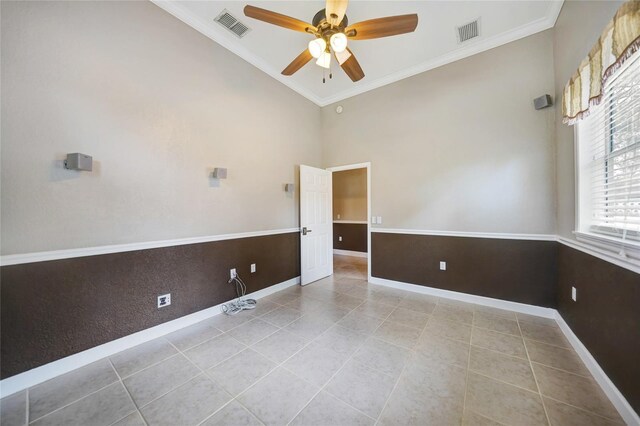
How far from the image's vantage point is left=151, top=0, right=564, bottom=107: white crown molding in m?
2.40

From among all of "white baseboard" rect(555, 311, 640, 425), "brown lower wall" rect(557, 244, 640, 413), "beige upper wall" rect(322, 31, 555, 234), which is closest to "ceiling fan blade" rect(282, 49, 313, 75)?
"beige upper wall" rect(322, 31, 555, 234)

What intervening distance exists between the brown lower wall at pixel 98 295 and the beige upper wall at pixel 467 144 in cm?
276

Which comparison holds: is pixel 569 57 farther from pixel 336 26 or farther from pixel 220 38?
pixel 220 38

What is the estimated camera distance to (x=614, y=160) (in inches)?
64.3

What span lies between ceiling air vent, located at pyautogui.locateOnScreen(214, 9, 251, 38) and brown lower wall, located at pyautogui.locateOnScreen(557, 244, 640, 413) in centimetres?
402

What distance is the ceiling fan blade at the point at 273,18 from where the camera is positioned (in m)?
1.80

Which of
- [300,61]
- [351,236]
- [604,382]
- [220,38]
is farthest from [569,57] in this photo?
[351,236]

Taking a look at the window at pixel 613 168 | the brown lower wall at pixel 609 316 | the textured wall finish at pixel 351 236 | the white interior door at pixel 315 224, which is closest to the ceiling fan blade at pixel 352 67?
the white interior door at pixel 315 224

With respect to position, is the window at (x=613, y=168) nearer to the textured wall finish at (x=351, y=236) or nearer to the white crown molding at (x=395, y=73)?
the white crown molding at (x=395, y=73)

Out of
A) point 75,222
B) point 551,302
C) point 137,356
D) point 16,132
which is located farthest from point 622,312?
point 16,132

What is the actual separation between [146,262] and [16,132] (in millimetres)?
1320

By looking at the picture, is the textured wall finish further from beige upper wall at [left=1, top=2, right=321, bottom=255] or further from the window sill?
the window sill

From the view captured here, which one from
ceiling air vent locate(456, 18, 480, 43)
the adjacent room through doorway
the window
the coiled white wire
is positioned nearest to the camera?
the window

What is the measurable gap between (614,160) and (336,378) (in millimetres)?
2637
